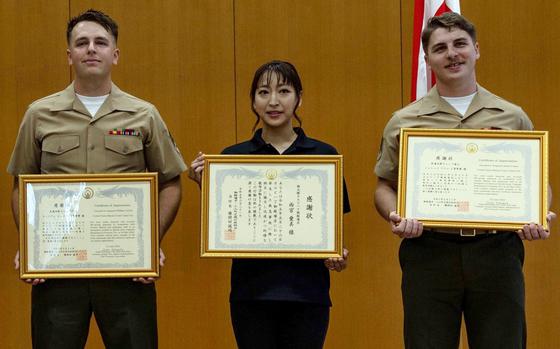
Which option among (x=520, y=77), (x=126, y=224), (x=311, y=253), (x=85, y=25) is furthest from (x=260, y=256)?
(x=520, y=77)

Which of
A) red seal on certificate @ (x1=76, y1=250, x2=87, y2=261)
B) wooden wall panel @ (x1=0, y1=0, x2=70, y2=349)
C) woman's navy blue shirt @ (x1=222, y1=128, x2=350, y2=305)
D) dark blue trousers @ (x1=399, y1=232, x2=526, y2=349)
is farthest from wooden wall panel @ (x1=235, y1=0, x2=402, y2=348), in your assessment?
red seal on certificate @ (x1=76, y1=250, x2=87, y2=261)

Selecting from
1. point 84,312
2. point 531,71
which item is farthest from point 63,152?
point 531,71

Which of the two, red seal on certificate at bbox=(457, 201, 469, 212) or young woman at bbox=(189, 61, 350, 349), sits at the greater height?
red seal on certificate at bbox=(457, 201, 469, 212)

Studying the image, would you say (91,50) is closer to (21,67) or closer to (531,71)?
(21,67)

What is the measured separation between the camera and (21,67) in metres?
4.68

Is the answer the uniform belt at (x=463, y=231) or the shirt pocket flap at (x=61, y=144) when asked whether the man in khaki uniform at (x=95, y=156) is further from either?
the uniform belt at (x=463, y=231)

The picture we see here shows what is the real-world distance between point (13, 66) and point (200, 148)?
1.32m

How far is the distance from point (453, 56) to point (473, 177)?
52 centimetres

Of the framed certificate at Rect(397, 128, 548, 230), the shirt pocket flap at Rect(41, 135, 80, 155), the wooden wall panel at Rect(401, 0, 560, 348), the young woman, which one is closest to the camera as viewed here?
the framed certificate at Rect(397, 128, 548, 230)

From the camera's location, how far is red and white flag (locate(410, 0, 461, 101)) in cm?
384

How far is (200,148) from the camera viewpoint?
4.68 m

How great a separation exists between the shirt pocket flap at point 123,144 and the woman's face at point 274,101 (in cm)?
55

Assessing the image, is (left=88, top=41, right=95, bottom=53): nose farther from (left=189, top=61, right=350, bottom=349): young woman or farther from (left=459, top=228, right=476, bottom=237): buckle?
(left=459, top=228, right=476, bottom=237): buckle

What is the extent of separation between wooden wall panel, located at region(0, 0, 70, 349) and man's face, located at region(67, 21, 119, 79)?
5.18 ft
